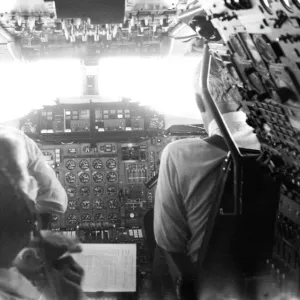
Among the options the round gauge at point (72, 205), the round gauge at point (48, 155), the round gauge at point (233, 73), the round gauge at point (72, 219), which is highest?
the round gauge at point (233, 73)

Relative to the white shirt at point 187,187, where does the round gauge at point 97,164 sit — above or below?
below

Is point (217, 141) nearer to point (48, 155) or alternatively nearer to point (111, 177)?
point (111, 177)

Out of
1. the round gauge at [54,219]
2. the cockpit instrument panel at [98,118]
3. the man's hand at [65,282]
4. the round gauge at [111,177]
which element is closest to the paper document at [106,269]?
the man's hand at [65,282]

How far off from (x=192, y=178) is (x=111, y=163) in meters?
1.47

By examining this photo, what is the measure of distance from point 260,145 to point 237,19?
88cm

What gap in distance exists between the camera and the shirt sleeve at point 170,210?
237cm

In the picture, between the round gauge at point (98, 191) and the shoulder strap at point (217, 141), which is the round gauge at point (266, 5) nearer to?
the shoulder strap at point (217, 141)

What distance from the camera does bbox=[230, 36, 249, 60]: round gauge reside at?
1789mm

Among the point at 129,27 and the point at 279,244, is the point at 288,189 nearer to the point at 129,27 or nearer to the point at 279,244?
the point at 279,244

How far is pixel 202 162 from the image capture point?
7.72 ft

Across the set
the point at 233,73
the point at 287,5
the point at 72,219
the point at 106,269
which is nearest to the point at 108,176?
the point at 72,219

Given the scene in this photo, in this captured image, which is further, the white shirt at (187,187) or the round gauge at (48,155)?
the round gauge at (48,155)

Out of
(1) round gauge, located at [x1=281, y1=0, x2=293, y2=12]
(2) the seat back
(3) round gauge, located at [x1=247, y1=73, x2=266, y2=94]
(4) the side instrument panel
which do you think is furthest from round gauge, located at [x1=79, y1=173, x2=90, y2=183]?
(1) round gauge, located at [x1=281, y1=0, x2=293, y2=12]

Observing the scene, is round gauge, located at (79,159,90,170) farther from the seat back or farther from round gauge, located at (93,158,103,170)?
the seat back
